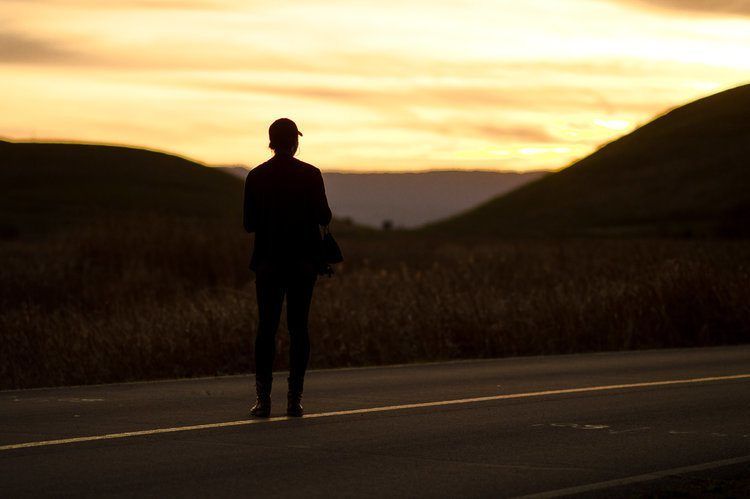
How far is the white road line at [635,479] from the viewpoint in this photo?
314 inches

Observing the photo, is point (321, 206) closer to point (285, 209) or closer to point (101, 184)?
point (285, 209)

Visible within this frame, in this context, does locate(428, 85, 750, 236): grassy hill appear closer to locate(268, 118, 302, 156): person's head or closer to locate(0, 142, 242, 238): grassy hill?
locate(0, 142, 242, 238): grassy hill

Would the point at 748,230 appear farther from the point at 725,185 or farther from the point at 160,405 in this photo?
the point at 160,405

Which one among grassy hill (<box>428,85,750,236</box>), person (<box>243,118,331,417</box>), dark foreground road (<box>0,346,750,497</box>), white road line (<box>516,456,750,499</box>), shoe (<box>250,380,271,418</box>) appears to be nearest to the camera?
white road line (<box>516,456,750,499</box>)

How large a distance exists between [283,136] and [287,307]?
1.39m

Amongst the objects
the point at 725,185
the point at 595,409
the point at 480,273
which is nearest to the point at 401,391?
the point at 595,409

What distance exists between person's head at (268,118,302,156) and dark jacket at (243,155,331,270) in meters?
0.07

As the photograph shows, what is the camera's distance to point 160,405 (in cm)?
1213

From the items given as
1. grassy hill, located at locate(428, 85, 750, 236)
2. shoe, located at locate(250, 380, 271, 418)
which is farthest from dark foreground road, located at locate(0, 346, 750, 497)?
grassy hill, located at locate(428, 85, 750, 236)

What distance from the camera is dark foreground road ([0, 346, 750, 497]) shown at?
8.29m

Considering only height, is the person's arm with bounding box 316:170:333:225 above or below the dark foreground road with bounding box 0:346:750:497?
above

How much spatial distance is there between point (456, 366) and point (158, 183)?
135 meters

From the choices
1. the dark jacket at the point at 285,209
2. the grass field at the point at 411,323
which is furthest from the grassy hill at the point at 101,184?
the dark jacket at the point at 285,209

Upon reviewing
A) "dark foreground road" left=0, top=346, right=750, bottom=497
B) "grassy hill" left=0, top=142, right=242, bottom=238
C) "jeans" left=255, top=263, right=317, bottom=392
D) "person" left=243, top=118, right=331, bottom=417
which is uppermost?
"grassy hill" left=0, top=142, right=242, bottom=238
